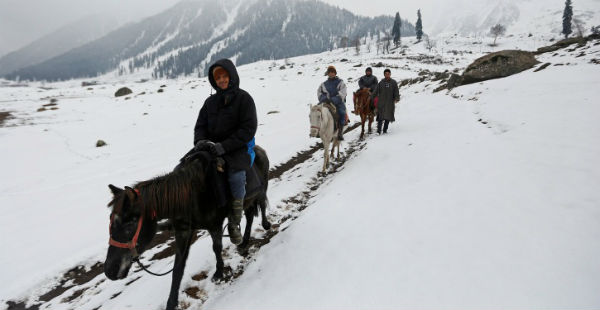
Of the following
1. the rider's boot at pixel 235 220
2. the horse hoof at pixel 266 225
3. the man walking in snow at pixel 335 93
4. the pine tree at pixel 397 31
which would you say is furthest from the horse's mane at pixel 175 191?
the pine tree at pixel 397 31

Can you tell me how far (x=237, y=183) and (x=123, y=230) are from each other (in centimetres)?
147

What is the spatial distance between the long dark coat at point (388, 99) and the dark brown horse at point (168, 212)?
1019 centimetres

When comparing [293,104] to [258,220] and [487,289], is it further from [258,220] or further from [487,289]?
[487,289]

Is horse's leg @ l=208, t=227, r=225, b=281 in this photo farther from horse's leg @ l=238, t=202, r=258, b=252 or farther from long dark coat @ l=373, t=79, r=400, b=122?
long dark coat @ l=373, t=79, r=400, b=122

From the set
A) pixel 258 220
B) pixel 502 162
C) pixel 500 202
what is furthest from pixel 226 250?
pixel 502 162

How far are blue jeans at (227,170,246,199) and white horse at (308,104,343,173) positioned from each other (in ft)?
17.4

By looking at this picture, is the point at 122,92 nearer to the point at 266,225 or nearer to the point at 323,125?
the point at 323,125

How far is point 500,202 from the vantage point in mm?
4270

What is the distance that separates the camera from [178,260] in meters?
3.57

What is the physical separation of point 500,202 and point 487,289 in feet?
6.83

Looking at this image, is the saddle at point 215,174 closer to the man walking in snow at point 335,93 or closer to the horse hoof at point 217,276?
the horse hoof at point 217,276

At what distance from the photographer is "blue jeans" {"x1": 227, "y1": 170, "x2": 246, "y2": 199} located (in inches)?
153

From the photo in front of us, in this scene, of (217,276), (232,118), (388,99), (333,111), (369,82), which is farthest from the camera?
(369,82)

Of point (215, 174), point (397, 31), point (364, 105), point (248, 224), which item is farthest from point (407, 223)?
point (397, 31)
